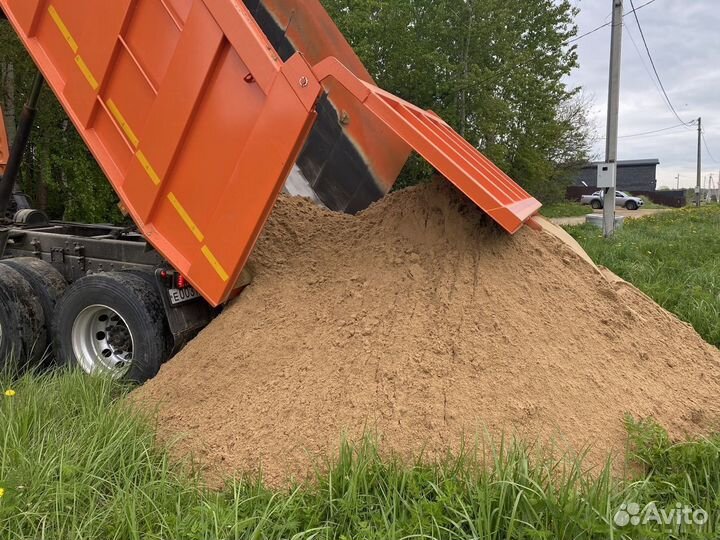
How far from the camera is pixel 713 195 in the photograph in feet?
177

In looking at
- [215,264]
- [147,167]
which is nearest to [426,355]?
[215,264]

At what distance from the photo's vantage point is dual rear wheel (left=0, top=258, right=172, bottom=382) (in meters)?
3.79

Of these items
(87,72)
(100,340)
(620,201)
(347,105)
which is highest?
(620,201)

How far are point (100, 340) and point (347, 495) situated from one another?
2.66m

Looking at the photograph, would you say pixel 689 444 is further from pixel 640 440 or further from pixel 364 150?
pixel 364 150

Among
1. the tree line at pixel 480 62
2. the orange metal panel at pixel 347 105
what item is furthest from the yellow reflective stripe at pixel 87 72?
the tree line at pixel 480 62

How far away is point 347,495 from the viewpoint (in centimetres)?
235

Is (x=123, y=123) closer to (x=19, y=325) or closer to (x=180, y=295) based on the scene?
(x=180, y=295)

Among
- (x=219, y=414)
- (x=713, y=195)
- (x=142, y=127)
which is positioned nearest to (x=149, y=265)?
(x=142, y=127)

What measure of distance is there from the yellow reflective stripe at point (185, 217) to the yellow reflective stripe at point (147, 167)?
0.12 meters

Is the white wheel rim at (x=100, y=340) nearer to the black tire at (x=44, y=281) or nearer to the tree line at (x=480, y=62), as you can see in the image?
the black tire at (x=44, y=281)

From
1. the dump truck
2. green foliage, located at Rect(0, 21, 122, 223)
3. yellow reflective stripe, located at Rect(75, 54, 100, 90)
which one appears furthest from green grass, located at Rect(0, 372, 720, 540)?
green foliage, located at Rect(0, 21, 122, 223)

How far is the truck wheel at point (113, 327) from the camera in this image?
378cm

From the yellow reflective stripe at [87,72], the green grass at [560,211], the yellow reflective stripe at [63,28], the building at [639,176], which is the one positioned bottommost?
the yellow reflective stripe at [87,72]
